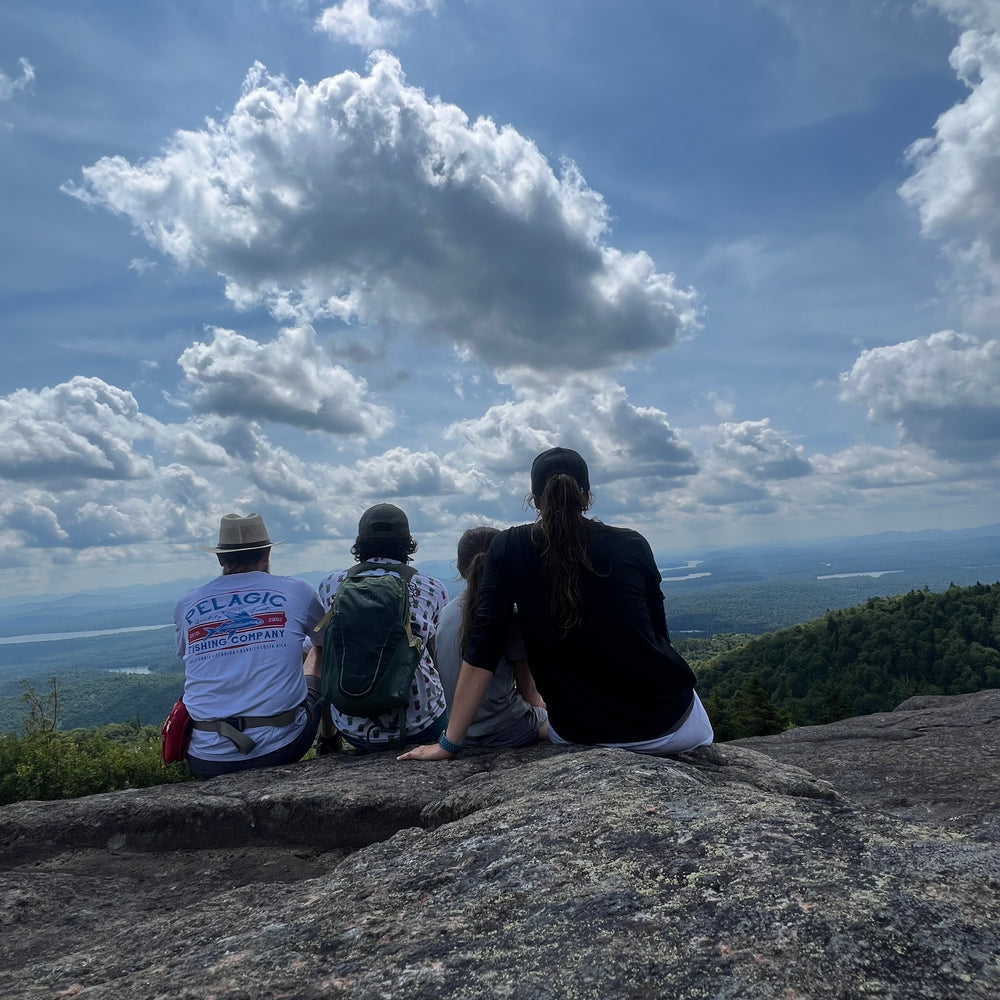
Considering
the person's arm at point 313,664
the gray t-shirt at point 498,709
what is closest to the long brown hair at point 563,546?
the gray t-shirt at point 498,709

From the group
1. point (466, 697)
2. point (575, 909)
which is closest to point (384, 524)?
point (466, 697)

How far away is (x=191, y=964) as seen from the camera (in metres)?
2.04

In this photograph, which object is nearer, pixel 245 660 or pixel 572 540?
pixel 572 540

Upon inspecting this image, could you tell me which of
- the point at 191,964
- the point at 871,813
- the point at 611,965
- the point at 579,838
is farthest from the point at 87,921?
the point at 871,813

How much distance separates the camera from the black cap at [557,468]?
450 cm

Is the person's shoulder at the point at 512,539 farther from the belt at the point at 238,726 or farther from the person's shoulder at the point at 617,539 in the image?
the belt at the point at 238,726

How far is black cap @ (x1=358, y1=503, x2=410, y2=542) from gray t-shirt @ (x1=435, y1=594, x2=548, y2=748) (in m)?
0.96

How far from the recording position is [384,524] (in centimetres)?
613

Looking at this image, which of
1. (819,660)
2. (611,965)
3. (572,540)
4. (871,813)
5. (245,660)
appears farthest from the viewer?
(819,660)

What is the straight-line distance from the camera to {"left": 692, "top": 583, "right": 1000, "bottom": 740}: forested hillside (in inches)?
2672

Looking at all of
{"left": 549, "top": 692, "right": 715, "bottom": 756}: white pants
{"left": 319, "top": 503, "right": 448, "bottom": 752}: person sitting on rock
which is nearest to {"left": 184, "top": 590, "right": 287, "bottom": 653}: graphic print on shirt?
{"left": 319, "top": 503, "right": 448, "bottom": 752}: person sitting on rock

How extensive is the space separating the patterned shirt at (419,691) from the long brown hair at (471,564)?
425mm

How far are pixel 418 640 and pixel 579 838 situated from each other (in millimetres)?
3293

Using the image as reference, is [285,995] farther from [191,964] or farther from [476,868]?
[476,868]
